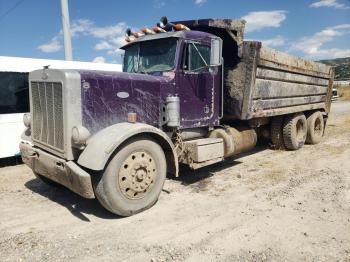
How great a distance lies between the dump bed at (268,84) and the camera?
648cm

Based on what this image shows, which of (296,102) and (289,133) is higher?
(296,102)

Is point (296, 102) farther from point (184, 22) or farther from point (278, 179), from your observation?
point (184, 22)

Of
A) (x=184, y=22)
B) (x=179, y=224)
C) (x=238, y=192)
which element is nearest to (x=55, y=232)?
(x=179, y=224)

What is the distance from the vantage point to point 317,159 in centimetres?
764

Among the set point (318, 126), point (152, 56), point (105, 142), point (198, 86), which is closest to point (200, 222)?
point (105, 142)

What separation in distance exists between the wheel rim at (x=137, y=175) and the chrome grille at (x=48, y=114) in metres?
0.89

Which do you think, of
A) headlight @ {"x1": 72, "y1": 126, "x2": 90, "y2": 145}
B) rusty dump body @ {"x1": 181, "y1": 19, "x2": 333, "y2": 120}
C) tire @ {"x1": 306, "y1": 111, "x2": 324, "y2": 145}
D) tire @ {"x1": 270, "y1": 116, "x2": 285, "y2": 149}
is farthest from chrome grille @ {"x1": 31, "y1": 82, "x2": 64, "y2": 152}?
tire @ {"x1": 306, "y1": 111, "x2": 324, "y2": 145}

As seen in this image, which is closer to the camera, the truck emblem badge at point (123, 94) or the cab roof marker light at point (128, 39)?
the truck emblem badge at point (123, 94)

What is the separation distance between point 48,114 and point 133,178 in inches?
59.3

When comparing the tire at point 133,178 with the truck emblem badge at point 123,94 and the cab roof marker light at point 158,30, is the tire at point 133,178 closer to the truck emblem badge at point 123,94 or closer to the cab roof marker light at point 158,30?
the truck emblem badge at point 123,94

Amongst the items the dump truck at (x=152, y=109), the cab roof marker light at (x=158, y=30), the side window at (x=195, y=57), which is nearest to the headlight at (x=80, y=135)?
the dump truck at (x=152, y=109)

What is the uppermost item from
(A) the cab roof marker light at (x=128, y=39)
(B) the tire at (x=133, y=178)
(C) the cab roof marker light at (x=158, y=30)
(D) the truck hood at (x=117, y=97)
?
(C) the cab roof marker light at (x=158, y=30)

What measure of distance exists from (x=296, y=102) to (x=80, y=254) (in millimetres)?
6888

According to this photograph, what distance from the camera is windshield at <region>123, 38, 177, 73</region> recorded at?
5.45m
